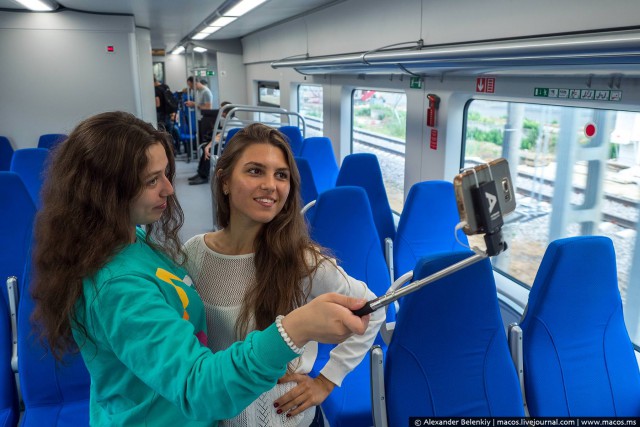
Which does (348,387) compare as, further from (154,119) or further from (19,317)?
(154,119)

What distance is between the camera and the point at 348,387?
2.04 m

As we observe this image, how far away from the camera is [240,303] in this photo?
128 centimetres

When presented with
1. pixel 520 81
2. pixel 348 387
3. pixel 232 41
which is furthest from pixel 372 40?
pixel 232 41

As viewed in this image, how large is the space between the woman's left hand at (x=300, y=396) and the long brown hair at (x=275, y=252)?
175 mm

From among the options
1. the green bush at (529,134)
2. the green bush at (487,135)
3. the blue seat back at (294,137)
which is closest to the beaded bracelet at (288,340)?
the green bush at (529,134)

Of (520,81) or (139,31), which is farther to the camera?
(139,31)

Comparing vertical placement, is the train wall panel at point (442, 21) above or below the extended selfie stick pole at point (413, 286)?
above

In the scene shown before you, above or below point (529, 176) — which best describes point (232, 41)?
above

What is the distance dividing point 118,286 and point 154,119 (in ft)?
24.2

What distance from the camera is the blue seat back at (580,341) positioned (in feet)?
5.55

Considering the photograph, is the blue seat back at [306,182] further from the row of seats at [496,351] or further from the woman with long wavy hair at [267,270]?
the woman with long wavy hair at [267,270]

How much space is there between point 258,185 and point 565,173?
224 cm

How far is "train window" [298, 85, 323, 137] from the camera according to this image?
295 inches

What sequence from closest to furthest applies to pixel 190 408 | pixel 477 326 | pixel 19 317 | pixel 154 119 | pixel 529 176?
1. pixel 190 408
2. pixel 477 326
3. pixel 19 317
4. pixel 529 176
5. pixel 154 119
